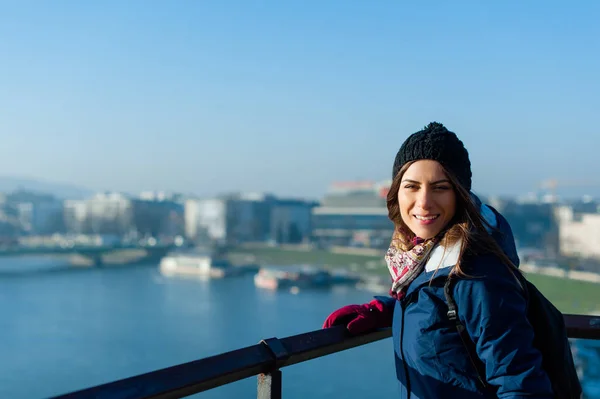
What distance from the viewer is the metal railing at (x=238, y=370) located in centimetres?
43

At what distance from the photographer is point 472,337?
0.47 m

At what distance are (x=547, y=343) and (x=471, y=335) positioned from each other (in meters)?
0.05

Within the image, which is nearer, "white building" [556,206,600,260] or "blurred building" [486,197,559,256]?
"white building" [556,206,600,260]

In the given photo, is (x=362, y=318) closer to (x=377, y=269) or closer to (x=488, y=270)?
(x=488, y=270)

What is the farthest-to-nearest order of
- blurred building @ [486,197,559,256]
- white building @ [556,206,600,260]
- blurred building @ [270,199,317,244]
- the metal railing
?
1. blurred building @ [270,199,317,244]
2. blurred building @ [486,197,559,256]
3. white building @ [556,206,600,260]
4. the metal railing

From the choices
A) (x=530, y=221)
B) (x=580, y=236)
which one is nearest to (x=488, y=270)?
(x=580, y=236)

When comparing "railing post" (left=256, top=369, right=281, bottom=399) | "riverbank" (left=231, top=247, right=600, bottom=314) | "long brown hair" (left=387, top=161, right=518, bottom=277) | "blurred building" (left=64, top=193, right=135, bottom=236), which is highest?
"long brown hair" (left=387, top=161, right=518, bottom=277)

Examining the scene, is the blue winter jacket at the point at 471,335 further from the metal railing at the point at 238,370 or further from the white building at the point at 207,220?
the white building at the point at 207,220

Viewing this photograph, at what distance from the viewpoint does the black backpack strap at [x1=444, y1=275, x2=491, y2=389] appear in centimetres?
47

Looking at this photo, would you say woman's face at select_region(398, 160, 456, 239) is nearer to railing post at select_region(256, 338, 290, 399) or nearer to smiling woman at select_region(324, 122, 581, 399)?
smiling woman at select_region(324, 122, 581, 399)

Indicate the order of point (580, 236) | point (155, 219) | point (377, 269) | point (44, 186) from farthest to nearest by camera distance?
point (44, 186) < point (155, 219) < point (580, 236) < point (377, 269)

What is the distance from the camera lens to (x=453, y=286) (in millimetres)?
475

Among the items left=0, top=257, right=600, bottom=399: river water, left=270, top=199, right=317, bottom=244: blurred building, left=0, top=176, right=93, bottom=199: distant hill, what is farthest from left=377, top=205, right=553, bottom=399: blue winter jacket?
left=0, top=176, right=93, bottom=199: distant hill

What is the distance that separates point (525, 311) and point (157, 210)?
1135 inches
